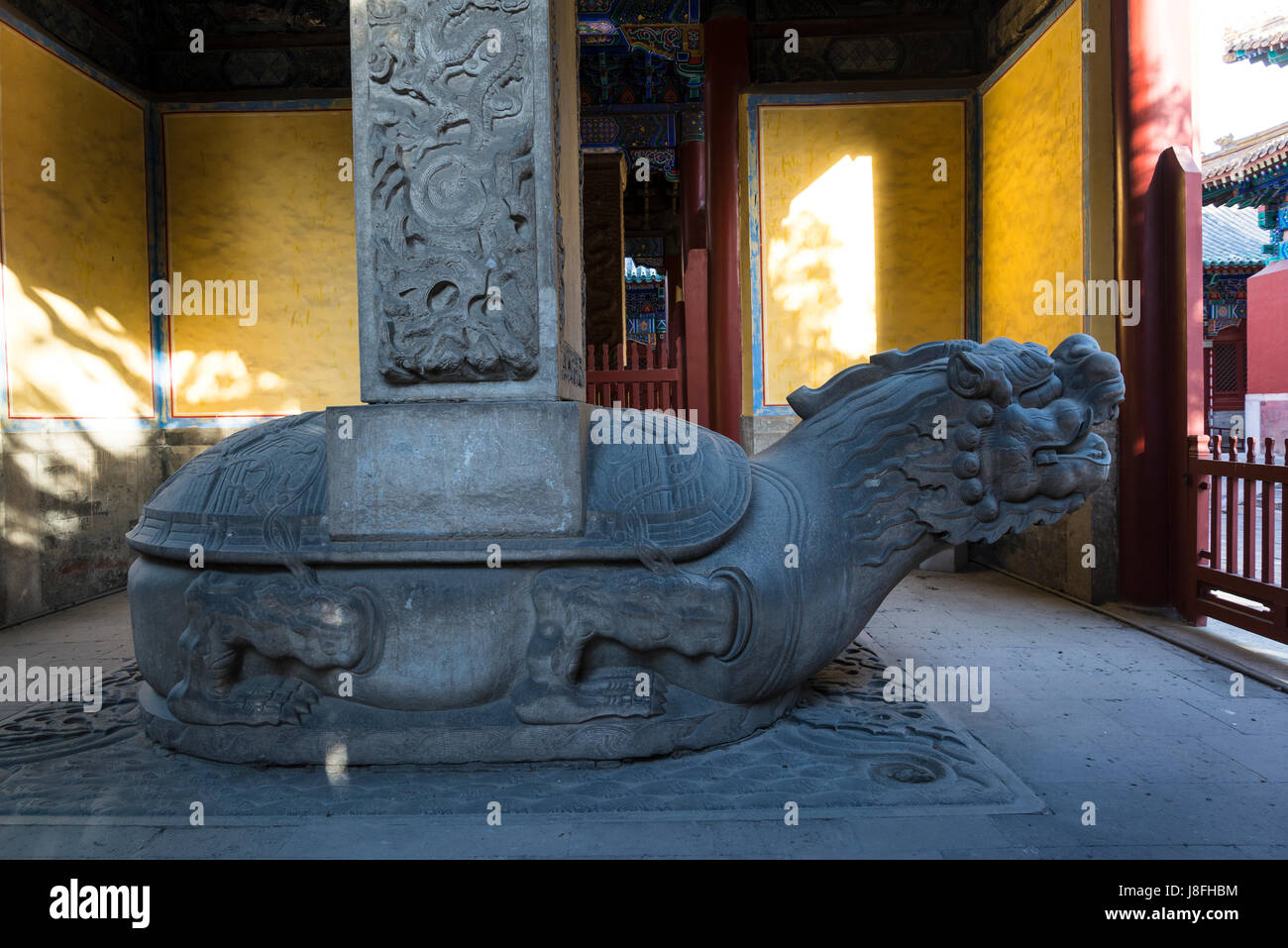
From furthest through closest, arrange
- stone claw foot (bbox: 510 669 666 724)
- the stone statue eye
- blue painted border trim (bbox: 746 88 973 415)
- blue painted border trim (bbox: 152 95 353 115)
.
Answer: blue painted border trim (bbox: 152 95 353 115) < blue painted border trim (bbox: 746 88 973 415) < the stone statue eye < stone claw foot (bbox: 510 669 666 724)

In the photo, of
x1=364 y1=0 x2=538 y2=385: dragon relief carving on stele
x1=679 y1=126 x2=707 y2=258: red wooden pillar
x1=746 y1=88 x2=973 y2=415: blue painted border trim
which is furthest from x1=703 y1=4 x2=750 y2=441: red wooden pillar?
x1=364 y1=0 x2=538 y2=385: dragon relief carving on stele

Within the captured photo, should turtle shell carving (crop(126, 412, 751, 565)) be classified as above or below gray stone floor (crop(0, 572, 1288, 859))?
above

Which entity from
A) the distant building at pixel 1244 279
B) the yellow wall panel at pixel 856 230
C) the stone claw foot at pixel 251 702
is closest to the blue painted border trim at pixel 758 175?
the yellow wall panel at pixel 856 230

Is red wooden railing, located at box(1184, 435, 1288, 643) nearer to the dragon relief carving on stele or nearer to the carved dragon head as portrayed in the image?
the carved dragon head

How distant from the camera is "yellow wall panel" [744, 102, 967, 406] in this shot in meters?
7.21

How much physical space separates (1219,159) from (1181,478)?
10292 mm

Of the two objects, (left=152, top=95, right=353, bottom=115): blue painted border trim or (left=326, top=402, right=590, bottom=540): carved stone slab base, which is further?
(left=152, top=95, right=353, bottom=115): blue painted border trim

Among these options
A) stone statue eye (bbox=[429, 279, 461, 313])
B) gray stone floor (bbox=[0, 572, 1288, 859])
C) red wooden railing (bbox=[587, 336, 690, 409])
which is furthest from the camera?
red wooden railing (bbox=[587, 336, 690, 409])

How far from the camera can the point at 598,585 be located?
282 centimetres

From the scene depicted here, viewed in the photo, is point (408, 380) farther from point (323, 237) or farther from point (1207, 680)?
point (323, 237)

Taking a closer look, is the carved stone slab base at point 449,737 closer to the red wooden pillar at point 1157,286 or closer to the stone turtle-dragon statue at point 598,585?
the stone turtle-dragon statue at point 598,585

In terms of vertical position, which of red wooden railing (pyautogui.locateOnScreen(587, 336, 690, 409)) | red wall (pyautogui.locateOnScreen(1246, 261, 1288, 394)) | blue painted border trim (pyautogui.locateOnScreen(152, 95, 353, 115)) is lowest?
red wooden railing (pyautogui.locateOnScreen(587, 336, 690, 409))

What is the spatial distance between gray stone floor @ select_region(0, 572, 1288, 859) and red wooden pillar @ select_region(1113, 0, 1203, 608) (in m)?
1.45

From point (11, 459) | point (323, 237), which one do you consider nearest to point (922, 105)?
point (323, 237)
